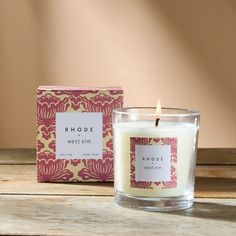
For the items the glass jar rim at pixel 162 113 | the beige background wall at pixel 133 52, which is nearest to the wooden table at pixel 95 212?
the glass jar rim at pixel 162 113

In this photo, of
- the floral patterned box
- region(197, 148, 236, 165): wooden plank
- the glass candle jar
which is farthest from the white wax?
region(197, 148, 236, 165): wooden plank

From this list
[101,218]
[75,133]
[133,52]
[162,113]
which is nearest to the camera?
[101,218]

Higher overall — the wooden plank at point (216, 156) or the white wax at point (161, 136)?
the white wax at point (161, 136)

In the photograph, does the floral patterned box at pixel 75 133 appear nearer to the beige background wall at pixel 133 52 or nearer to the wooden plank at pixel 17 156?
the wooden plank at pixel 17 156

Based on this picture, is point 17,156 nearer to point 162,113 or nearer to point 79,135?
point 79,135

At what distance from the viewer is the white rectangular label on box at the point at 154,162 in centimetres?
75

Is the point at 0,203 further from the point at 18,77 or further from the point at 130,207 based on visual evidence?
the point at 18,77

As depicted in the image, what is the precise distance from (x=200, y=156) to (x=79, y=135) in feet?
1.20

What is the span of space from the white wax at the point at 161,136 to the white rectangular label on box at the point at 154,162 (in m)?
0.01

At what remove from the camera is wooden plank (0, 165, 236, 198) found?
0.86 meters

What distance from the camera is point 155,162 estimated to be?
75cm

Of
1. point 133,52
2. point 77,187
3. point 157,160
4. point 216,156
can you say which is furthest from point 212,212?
point 133,52

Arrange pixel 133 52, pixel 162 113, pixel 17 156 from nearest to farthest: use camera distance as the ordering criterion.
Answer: pixel 162 113
pixel 17 156
pixel 133 52

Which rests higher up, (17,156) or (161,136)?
(161,136)
